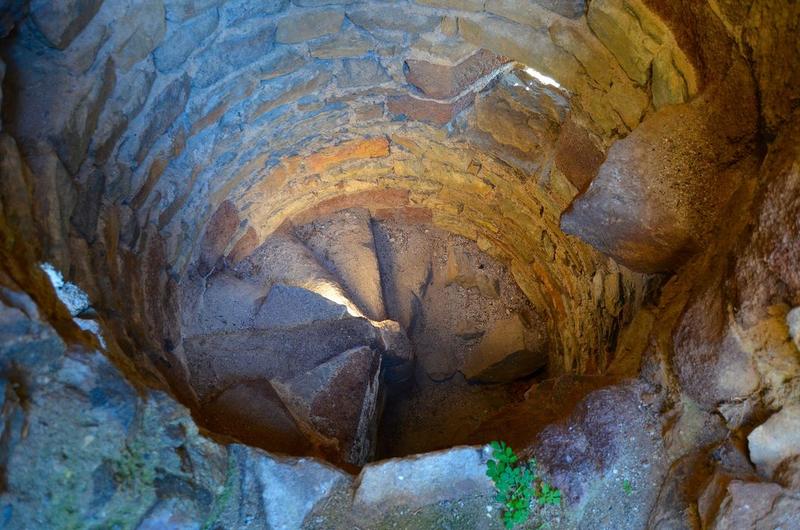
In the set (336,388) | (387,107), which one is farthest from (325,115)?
(336,388)

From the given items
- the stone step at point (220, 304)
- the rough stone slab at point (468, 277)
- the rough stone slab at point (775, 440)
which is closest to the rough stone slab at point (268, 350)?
the stone step at point (220, 304)

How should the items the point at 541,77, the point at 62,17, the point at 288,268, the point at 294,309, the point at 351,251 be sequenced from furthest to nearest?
the point at 351,251 → the point at 288,268 → the point at 294,309 → the point at 541,77 → the point at 62,17

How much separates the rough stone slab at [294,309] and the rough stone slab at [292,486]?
1.78 m

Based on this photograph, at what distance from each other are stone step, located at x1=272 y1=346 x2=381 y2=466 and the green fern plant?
38.2 inches

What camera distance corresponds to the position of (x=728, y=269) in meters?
1.84

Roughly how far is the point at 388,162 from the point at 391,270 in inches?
45.3

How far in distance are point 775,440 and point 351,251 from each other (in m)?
3.61

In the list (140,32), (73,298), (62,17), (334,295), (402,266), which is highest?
(402,266)

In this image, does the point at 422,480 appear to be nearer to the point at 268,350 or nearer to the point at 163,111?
the point at 268,350

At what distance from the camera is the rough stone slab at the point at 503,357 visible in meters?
4.82

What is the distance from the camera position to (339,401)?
10.3 ft

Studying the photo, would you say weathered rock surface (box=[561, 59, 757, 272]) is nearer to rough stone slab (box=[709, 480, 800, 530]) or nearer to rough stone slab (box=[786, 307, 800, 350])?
rough stone slab (box=[786, 307, 800, 350])

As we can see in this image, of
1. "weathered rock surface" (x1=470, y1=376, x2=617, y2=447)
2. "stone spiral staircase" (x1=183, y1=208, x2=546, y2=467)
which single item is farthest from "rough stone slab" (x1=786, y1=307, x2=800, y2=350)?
"stone spiral staircase" (x1=183, y1=208, x2=546, y2=467)

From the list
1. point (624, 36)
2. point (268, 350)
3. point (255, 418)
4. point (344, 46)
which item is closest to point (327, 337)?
point (268, 350)
